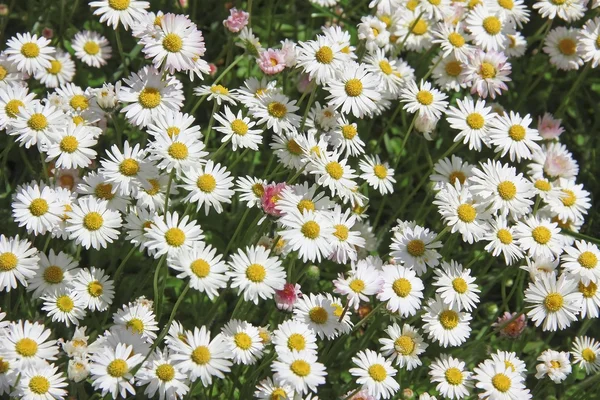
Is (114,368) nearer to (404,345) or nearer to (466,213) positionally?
(404,345)

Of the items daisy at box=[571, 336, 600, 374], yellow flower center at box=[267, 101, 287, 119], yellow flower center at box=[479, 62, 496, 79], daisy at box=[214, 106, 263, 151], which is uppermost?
yellow flower center at box=[479, 62, 496, 79]

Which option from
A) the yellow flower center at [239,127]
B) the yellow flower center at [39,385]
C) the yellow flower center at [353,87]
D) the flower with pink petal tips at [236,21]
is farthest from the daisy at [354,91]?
the yellow flower center at [39,385]

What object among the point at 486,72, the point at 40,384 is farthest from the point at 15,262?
the point at 486,72

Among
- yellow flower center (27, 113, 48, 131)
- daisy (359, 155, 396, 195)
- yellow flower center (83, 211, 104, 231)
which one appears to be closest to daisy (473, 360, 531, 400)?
daisy (359, 155, 396, 195)

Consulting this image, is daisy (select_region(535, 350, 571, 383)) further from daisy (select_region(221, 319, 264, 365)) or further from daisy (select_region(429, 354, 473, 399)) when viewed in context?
daisy (select_region(221, 319, 264, 365))

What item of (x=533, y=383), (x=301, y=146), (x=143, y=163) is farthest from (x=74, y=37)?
(x=533, y=383)

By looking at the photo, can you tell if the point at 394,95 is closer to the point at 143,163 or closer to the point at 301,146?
the point at 301,146

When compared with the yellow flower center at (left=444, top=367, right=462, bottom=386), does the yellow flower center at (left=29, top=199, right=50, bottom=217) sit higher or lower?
lower
